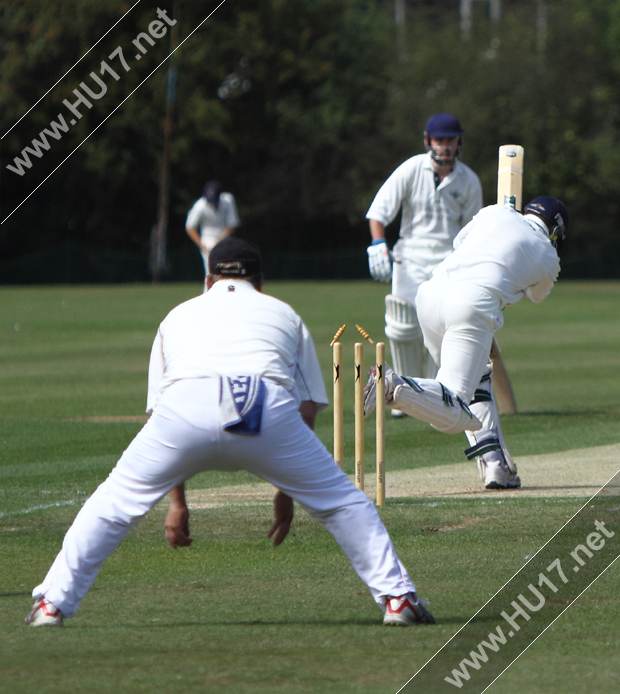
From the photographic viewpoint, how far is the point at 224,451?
449 centimetres

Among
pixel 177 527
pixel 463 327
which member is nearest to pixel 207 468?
pixel 177 527

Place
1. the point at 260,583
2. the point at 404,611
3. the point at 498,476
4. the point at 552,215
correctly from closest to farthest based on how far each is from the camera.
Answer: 1. the point at 404,611
2. the point at 260,583
3. the point at 552,215
4. the point at 498,476

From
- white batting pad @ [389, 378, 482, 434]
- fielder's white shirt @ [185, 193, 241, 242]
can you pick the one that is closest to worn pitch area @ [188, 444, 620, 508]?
white batting pad @ [389, 378, 482, 434]

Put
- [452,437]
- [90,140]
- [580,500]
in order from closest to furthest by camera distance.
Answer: [580,500] → [452,437] → [90,140]

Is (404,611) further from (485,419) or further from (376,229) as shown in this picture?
(376,229)

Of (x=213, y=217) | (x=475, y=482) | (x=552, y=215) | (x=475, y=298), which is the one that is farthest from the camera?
(x=213, y=217)

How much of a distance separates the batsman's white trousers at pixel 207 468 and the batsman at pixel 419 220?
5.97 m

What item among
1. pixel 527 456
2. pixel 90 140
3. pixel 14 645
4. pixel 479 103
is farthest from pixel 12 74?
pixel 14 645

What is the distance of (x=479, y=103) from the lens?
55.2m

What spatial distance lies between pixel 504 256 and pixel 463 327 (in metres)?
0.50

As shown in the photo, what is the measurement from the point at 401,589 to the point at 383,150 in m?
50.1

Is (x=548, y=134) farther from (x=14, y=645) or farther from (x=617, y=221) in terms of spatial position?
(x=14, y=645)

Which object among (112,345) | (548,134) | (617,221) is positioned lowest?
(112,345)

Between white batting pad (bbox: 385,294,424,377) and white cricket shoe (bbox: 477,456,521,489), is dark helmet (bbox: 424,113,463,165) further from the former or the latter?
white cricket shoe (bbox: 477,456,521,489)
